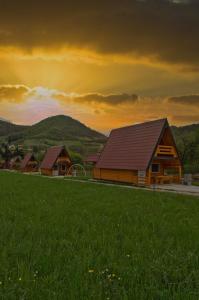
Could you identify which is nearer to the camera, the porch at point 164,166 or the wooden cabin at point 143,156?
the wooden cabin at point 143,156

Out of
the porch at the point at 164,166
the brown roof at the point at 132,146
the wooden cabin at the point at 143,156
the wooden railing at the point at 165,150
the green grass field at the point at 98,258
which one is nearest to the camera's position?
the green grass field at the point at 98,258

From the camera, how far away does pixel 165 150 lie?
28.2 metres

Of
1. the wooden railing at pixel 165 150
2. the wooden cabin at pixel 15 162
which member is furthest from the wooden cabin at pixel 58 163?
the wooden cabin at pixel 15 162

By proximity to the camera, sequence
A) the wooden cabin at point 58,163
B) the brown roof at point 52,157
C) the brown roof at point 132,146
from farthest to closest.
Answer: the brown roof at point 52,157 → the wooden cabin at point 58,163 → the brown roof at point 132,146

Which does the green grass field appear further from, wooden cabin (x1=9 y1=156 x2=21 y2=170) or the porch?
wooden cabin (x1=9 y1=156 x2=21 y2=170)

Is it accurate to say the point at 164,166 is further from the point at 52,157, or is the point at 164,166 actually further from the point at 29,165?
the point at 29,165

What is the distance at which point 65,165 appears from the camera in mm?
50375

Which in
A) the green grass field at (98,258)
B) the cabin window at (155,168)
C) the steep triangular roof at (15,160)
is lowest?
the green grass field at (98,258)

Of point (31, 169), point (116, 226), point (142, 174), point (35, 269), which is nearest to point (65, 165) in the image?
point (31, 169)

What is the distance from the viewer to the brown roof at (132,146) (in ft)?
89.0

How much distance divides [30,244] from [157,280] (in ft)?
9.00

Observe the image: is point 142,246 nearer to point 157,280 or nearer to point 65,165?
point 157,280

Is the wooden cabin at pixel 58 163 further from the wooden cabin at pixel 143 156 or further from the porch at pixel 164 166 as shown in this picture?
the porch at pixel 164 166

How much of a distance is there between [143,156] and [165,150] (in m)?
2.43
